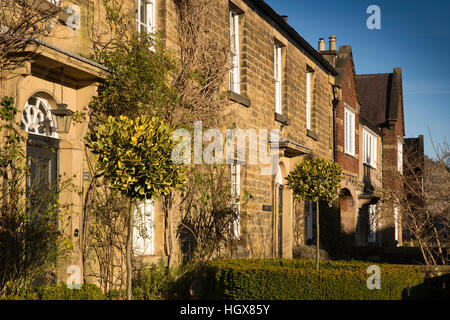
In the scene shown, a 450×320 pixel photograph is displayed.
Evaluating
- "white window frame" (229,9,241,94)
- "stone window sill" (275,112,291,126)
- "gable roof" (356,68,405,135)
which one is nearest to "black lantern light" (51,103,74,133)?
"white window frame" (229,9,241,94)

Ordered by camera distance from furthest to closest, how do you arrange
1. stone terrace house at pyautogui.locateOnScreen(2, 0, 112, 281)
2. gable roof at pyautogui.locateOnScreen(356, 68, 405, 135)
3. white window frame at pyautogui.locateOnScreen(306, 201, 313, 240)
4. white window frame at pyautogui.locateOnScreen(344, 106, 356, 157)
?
gable roof at pyautogui.locateOnScreen(356, 68, 405, 135) → white window frame at pyautogui.locateOnScreen(344, 106, 356, 157) → white window frame at pyautogui.locateOnScreen(306, 201, 313, 240) → stone terrace house at pyautogui.locateOnScreen(2, 0, 112, 281)

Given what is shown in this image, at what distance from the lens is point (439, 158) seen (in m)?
15.3

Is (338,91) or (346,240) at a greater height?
(338,91)

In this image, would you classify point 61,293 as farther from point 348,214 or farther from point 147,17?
point 348,214

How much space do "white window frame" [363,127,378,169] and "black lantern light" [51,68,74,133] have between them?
20.6 meters

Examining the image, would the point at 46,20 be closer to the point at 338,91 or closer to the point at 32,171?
the point at 32,171

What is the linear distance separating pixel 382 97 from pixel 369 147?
20.2 feet

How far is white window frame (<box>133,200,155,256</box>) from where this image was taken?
10.4m

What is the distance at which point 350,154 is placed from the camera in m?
24.4

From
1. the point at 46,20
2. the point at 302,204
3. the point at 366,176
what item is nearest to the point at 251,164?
the point at 302,204

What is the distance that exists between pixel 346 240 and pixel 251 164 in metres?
10.6

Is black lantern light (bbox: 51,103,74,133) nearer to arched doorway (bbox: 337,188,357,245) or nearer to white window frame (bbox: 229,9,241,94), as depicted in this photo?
white window frame (bbox: 229,9,241,94)

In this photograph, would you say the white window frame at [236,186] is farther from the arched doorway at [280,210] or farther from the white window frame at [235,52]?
the arched doorway at [280,210]

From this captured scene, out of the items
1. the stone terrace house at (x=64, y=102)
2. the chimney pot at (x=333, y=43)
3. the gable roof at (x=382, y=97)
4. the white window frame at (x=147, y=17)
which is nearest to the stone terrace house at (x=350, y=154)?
the chimney pot at (x=333, y=43)
